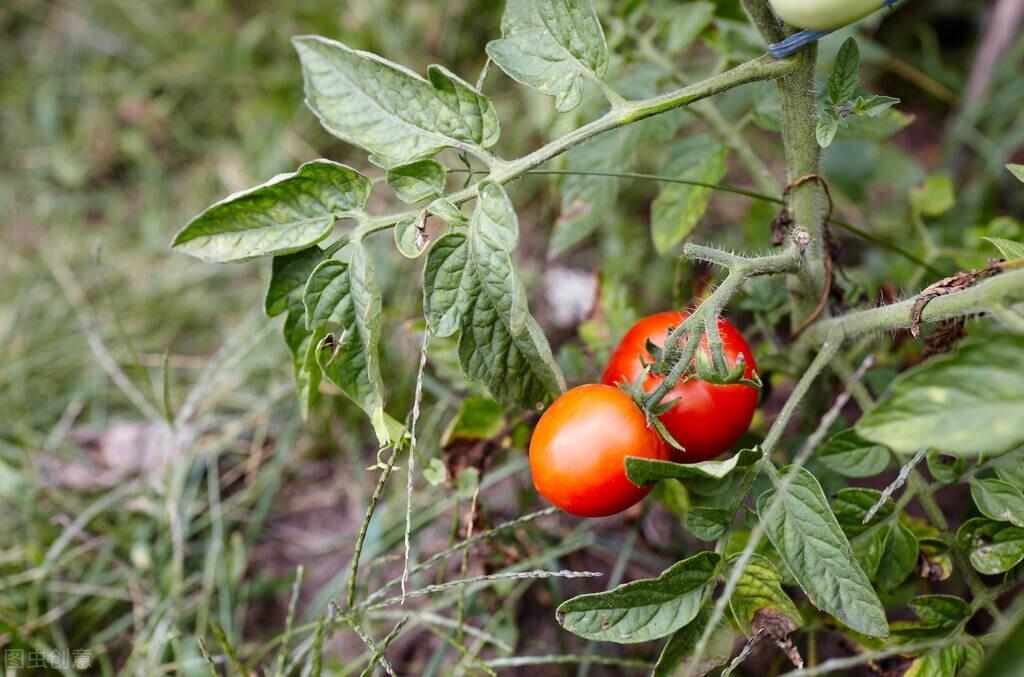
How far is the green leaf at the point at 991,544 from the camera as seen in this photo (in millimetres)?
1089

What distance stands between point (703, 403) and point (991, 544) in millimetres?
419

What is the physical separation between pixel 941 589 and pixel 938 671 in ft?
1.77

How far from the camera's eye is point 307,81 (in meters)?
1.08

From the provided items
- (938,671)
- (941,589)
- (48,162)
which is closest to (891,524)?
(938,671)

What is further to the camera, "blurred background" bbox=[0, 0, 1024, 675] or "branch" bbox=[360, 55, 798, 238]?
"blurred background" bbox=[0, 0, 1024, 675]

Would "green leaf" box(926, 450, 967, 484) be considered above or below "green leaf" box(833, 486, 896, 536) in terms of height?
above

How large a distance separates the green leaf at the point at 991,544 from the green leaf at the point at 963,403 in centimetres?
44

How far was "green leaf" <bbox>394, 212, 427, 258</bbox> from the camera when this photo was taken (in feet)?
3.55

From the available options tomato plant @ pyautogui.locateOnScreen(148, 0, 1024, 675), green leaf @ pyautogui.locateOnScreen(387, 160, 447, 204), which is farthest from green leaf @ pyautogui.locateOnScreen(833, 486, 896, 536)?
green leaf @ pyautogui.locateOnScreen(387, 160, 447, 204)

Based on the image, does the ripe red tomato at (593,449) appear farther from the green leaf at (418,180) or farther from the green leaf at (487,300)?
the green leaf at (418,180)

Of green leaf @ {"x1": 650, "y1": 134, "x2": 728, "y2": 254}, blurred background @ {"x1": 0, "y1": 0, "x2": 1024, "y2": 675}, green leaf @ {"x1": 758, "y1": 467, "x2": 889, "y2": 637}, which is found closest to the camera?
green leaf @ {"x1": 758, "y1": 467, "x2": 889, "y2": 637}

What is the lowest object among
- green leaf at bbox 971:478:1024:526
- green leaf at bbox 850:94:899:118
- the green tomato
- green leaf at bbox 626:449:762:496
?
green leaf at bbox 971:478:1024:526

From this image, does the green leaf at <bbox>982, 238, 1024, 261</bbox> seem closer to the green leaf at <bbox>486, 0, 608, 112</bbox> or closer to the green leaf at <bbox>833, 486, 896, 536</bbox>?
the green leaf at <bbox>833, 486, 896, 536</bbox>

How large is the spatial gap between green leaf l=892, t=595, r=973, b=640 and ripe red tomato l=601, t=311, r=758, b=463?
1.03 feet
